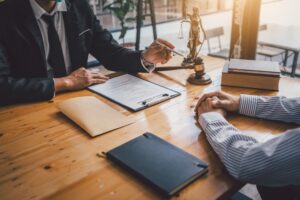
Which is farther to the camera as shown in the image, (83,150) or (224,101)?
(224,101)

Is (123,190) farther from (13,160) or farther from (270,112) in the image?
(270,112)

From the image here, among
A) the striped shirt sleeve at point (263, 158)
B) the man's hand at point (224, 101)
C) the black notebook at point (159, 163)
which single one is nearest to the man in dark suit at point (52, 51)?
the man's hand at point (224, 101)

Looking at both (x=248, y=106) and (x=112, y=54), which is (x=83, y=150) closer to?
(x=248, y=106)

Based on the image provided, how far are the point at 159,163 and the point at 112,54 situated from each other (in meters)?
1.08

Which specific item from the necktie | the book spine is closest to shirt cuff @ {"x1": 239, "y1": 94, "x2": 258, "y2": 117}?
the book spine

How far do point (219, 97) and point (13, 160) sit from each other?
772mm

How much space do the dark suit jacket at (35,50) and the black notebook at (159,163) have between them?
598 millimetres

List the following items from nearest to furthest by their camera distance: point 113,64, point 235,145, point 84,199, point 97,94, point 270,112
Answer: point 84,199 → point 235,145 → point 270,112 → point 97,94 → point 113,64

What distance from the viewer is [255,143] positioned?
2.88 feet

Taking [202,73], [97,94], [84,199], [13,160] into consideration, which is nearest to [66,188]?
[84,199]

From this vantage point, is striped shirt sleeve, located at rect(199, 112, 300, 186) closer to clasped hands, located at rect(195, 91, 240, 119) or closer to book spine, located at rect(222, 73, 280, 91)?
clasped hands, located at rect(195, 91, 240, 119)

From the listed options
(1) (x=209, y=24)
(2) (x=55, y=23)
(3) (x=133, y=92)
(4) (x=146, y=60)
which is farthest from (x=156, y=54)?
(1) (x=209, y=24)

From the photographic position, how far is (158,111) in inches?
47.8

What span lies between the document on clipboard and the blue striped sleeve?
1.05ft
